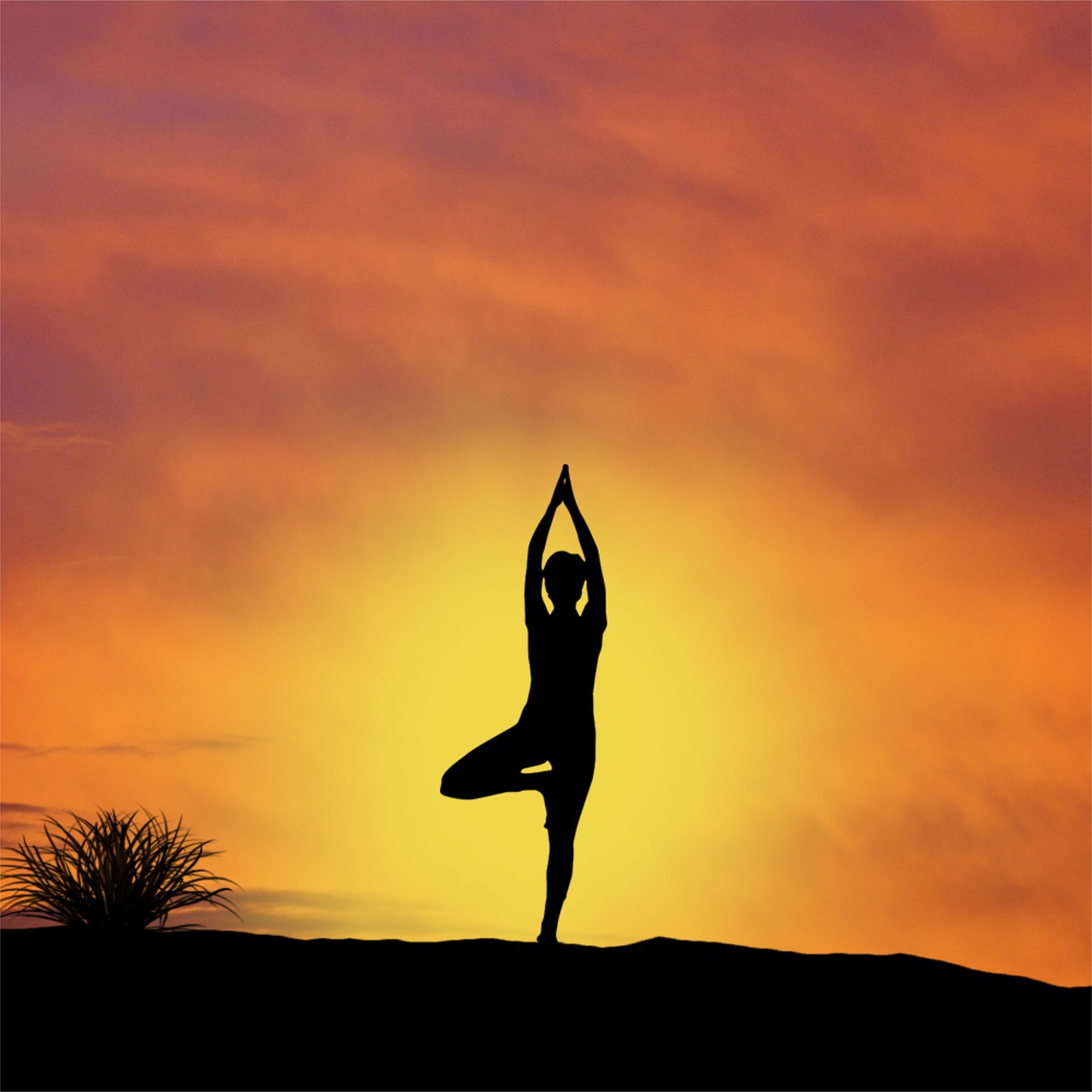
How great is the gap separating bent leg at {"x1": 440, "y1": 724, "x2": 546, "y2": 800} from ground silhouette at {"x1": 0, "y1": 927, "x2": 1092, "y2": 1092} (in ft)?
3.89

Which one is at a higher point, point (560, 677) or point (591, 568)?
point (591, 568)

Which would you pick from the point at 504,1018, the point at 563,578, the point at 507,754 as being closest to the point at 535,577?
the point at 563,578

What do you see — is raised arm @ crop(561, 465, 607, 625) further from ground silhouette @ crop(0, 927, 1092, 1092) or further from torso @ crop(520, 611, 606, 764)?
ground silhouette @ crop(0, 927, 1092, 1092)

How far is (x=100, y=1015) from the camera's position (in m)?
9.65

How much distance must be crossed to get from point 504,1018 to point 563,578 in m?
3.23

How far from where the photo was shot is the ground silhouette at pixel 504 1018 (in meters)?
8.91

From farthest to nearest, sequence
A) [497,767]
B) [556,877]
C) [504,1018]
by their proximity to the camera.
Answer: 1. [556,877]
2. [497,767]
3. [504,1018]

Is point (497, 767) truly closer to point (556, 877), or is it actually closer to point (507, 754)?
point (507, 754)

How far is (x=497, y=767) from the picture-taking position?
10.8 m

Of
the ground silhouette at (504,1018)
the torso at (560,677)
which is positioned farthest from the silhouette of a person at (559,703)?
the ground silhouette at (504,1018)

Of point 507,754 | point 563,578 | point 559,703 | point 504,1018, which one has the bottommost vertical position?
point 504,1018

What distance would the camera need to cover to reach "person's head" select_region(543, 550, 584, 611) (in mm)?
11234

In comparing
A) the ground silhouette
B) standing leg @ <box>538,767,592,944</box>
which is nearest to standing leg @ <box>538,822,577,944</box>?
standing leg @ <box>538,767,592,944</box>

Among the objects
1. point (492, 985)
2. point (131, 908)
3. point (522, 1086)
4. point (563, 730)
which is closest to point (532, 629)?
point (563, 730)
